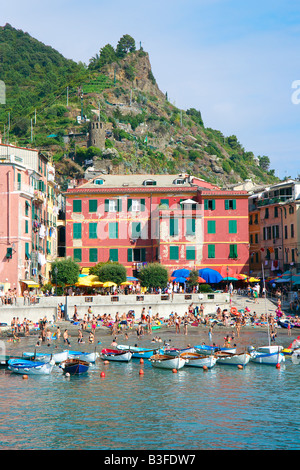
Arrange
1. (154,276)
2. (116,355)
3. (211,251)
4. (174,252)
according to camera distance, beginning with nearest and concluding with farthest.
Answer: (116,355) < (154,276) < (174,252) < (211,251)

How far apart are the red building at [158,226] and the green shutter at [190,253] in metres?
0.07

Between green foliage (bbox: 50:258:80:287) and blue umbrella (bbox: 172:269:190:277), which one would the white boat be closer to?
blue umbrella (bbox: 172:269:190:277)

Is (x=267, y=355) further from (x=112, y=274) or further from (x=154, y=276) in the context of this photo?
(x=112, y=274)

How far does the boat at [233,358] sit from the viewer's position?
47031 mm

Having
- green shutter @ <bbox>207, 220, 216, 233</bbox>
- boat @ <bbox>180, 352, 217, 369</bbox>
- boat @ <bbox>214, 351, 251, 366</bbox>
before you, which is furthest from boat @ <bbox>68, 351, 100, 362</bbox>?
green shutter @ <bbox>207, 220, 216, 233</bbox>

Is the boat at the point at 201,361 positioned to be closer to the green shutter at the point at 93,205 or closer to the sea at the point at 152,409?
the sea at the point at 152,409

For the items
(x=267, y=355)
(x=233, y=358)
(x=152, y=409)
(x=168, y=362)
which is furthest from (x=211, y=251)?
(x=152, y=409)

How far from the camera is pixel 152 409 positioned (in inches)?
1361

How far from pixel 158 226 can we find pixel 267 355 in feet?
110

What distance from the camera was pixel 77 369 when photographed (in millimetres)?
43625

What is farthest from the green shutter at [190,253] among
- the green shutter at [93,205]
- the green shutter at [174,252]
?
the green shutter at [93,205]

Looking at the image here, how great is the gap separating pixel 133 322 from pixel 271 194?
34.2 m
